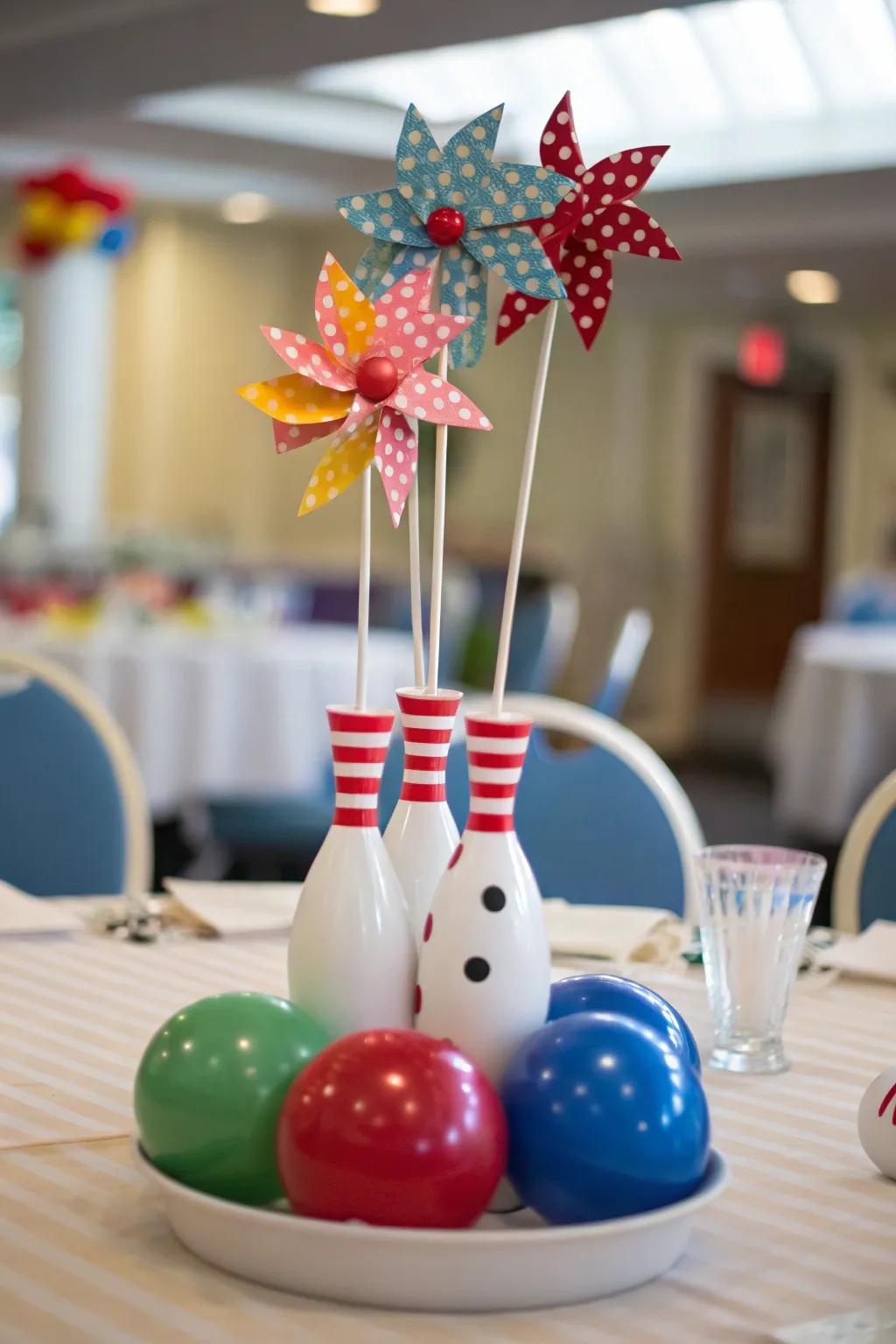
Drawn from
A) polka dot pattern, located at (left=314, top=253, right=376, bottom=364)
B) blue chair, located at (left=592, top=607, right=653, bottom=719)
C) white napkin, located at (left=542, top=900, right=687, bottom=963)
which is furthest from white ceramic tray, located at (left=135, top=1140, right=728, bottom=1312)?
blue chair, located at (left=592, top=607, right=653, bottom=719)

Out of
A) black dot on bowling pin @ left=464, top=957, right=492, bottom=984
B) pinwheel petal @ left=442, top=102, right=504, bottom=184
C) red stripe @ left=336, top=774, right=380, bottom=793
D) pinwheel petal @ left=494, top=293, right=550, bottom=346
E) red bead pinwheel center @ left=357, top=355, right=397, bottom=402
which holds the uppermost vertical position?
pinwheel petal @ left=442, top=102, right=504, bottom=184

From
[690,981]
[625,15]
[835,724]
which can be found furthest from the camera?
[835,724]

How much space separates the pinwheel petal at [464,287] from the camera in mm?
1015

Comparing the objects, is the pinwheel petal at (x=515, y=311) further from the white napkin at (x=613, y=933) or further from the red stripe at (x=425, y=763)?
the white napkin at (x=613, y=933)

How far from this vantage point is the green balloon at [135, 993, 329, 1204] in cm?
83

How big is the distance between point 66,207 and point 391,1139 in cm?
703

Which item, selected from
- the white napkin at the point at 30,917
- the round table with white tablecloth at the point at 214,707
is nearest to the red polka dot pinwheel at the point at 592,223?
the white napkin at the point at 30,917

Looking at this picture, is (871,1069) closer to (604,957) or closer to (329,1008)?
(604,957)

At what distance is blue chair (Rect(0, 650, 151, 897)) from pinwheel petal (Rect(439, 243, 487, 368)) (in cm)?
107

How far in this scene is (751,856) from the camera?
4.04ft

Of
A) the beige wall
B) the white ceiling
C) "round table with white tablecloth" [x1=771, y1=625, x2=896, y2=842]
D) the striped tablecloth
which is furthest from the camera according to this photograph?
the beige wall

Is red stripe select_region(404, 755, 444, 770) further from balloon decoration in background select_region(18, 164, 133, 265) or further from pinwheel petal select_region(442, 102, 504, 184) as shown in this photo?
balloon decoration in background select_region(18, 164, 133, 265)

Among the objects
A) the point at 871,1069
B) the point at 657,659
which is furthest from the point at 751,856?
the point at 657,659

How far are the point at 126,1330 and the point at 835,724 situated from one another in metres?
5.03
